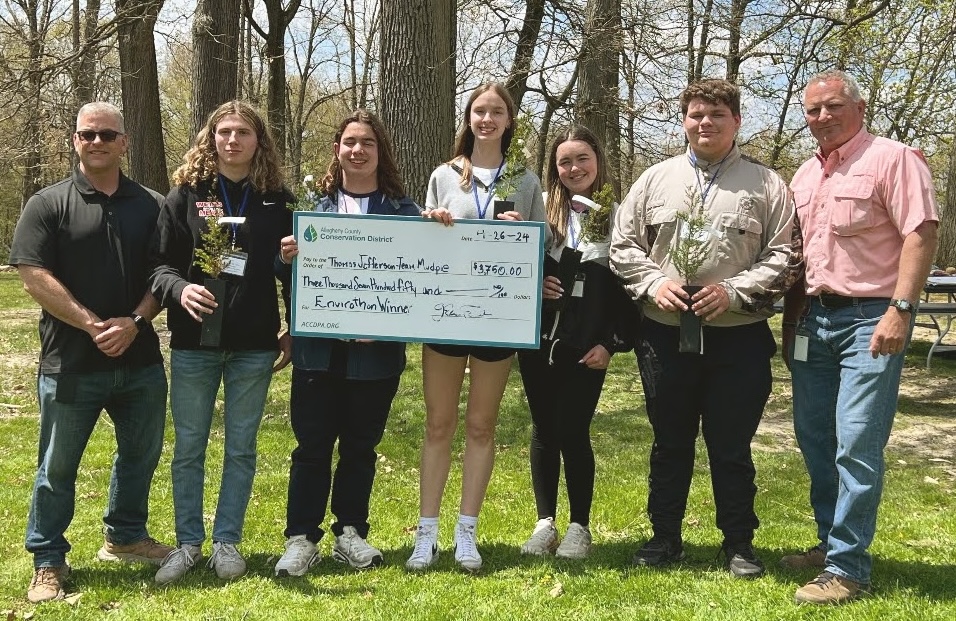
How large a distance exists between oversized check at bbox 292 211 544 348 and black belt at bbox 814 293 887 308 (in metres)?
1.42

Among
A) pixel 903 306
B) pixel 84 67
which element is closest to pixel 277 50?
pixel 84 67

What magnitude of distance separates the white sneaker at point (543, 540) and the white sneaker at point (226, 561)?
1.57 meters

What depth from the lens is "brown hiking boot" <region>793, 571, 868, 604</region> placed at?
367 centimetres

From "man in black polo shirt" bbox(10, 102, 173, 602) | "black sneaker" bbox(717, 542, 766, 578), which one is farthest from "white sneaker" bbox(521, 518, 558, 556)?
"man in black polo shirt" bbox(10, 102, 173, 602)

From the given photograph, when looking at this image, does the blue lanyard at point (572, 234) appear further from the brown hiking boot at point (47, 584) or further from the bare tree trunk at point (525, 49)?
the bare tree trunk at point (525, 49)

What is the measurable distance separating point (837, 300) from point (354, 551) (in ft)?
9.32

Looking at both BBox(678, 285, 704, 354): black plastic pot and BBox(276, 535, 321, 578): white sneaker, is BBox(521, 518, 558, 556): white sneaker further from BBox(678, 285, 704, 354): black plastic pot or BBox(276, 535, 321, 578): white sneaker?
BBox(678, 285, 704, 354): black plastic pot

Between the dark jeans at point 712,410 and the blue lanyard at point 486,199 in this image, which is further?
the blue lanyard at point 486,199

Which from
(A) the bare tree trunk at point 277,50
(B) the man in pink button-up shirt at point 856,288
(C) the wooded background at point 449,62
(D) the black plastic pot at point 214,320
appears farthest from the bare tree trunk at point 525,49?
(D) the black plastic pot at point 214,320

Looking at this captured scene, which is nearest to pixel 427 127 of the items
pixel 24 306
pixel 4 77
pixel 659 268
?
pixel 659 268

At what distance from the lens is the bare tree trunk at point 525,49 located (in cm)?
1123

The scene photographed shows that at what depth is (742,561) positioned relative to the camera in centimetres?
406

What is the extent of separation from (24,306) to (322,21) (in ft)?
33.4

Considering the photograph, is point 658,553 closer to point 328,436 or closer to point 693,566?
point 693,566
